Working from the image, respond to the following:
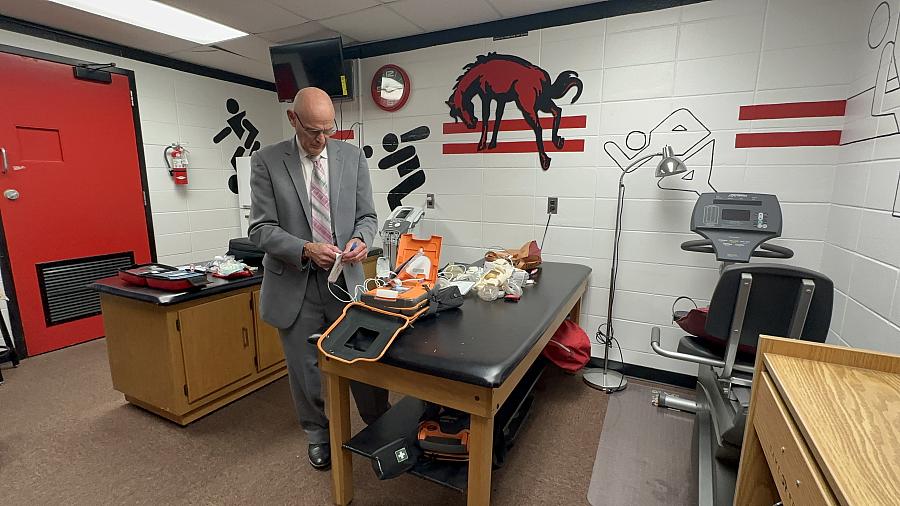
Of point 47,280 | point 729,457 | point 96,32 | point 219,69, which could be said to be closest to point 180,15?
point 96,32

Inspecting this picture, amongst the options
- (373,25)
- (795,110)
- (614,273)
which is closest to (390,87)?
(373,25)

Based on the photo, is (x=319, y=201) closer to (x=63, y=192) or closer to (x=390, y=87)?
(x=390, y=87)

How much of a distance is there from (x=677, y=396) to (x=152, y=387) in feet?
10.3

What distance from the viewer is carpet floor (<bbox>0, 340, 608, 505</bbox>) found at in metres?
1.77

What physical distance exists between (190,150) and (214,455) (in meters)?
3.13

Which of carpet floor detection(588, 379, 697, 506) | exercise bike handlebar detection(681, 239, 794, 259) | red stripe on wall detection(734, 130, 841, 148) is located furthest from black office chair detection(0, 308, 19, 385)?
red stripe on wall detection(734, 130, 841, 148)

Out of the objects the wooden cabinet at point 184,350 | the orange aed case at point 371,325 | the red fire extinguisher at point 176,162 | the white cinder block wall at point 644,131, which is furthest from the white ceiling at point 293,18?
the orange aed case at point 371,325

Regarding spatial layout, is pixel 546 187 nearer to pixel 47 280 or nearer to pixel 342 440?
pixel 342 440

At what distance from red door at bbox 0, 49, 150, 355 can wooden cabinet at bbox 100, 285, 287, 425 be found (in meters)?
1.43

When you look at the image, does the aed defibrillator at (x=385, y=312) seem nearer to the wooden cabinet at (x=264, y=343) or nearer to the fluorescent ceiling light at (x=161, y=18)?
the wooden cabinet at (x=264, y=343)

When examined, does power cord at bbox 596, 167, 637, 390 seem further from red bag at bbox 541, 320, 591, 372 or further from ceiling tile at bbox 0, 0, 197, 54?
ceiling tile at bbox 0, 0, 197, 54

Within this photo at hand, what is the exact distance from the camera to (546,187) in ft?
10.1

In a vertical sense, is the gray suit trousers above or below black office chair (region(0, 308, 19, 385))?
above

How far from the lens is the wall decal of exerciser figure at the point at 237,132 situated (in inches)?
168
